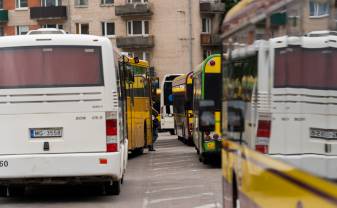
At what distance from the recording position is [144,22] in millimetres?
79625

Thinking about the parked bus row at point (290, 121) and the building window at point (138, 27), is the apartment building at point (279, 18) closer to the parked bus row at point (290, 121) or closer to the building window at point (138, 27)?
the parked bus row at point (290, 121)

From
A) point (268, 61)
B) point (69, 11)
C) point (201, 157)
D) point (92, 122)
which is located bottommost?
point (201, 157)

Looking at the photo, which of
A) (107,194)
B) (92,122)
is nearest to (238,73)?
(92,122)

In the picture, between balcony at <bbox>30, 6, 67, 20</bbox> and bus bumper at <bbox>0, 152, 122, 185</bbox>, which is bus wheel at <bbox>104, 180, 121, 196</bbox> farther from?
balcony at <bbox>30, 6, 67, 20</bbox>

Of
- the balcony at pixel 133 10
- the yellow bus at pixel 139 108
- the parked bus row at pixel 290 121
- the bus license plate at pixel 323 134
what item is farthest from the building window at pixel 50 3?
the bus license plate at pixel 323 134

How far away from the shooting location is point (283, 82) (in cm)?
569

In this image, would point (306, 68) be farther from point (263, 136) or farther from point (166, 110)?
point (166, 110)

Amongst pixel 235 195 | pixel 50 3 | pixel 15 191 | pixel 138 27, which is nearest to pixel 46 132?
pixel 15 191

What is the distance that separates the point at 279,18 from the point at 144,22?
243 ft

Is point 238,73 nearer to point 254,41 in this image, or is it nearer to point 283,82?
point 254,41

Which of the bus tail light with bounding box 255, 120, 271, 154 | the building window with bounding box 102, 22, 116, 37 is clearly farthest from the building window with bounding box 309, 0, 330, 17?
the building window with bounding box 102, 22, 116, 37

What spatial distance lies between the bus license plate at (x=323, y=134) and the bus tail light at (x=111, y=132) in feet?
32.7

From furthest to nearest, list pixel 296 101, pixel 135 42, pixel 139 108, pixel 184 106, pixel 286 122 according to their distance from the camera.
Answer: pixel 135 42 < pixel 184 106 < pixel 139 108 < pixel 286 122 < pixel 296 101

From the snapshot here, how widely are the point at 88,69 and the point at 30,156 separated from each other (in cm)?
172
